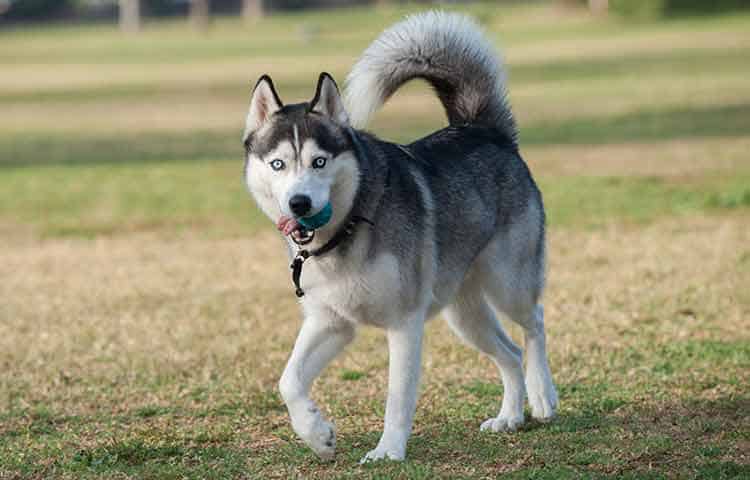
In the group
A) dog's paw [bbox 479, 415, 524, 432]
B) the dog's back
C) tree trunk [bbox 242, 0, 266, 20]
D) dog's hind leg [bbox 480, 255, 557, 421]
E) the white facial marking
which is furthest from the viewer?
tree trunk [bbox 242, 0, 266, 20]

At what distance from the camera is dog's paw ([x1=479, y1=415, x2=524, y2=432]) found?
252 inches

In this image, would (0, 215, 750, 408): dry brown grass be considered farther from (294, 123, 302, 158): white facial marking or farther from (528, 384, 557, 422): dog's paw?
(294, 123, 302, 158): white facial marking

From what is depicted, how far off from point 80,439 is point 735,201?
914cm

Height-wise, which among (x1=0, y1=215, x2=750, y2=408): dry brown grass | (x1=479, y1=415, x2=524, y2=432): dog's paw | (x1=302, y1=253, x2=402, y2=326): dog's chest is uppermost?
(x1=302, y1=253, x2=402, y2=326): dog's chest

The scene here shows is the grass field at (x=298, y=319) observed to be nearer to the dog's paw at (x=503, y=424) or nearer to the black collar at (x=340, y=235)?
the dog's paw at (x=503, y=424)

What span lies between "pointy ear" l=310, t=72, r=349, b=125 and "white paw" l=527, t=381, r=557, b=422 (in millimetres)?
1763

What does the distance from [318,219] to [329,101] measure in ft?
1.77

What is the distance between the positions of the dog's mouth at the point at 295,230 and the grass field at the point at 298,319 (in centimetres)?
99

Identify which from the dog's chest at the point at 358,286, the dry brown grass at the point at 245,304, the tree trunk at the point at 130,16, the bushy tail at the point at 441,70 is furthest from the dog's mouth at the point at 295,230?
the tree trunk at the point at 130,16

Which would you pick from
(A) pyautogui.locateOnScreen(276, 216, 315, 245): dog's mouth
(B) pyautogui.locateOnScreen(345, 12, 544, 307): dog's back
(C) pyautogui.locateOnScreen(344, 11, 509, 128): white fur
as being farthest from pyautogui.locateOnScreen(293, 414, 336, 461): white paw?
(C) pyautogui.locateOnScreen(344, 11, 509, 128): white fur

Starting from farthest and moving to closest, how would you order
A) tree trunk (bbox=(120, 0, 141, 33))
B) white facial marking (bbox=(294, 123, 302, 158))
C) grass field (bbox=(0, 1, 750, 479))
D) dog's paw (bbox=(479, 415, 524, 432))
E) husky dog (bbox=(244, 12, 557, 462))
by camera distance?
tree trunk (bbox=(120, 0, 141, 33))
dog's paw (bbox=(479, 415, 524, 432))
grass field (bbox=(0, 1, 750, 479))
husky dog (bbox=(244, 12, 557, 462))
white facial marking (bbox=(294, 123, 302, 158))

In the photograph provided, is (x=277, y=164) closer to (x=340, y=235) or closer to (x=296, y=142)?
(x=296, y=142)

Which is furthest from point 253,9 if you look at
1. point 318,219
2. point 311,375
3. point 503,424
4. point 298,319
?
point 318,219

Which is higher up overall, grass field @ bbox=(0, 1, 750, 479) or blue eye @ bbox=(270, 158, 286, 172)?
blue eye @ bbox=(270, 158, 286, 172)
